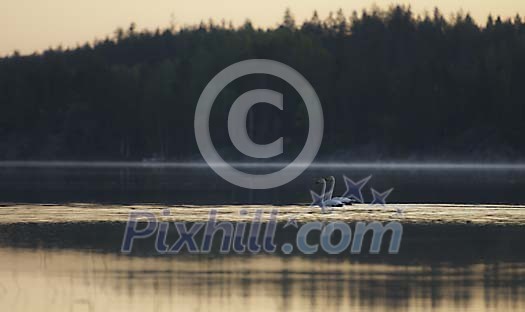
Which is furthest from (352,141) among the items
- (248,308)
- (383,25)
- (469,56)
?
(248,308)

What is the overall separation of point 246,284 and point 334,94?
393ft

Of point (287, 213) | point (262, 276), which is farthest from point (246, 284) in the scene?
point (287, 213)

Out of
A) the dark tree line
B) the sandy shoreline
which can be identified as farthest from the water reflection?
the dark tree line

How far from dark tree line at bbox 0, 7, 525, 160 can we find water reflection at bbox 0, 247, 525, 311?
312ft

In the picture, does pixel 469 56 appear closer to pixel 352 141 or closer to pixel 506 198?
pixel 352 141

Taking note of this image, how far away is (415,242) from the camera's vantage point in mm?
32562

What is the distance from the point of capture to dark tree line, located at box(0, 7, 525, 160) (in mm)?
129125

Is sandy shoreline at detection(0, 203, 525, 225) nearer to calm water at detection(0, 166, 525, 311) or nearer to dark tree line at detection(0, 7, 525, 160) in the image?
calm water at detection(0, 166, 525, 311)

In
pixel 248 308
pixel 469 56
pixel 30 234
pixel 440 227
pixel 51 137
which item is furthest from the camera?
pixel 51 137

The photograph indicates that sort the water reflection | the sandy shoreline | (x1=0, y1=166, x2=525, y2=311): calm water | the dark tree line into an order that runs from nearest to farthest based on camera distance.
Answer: the water reflection
(x1=0, y1=166, x2=525, y2=311): calm water
the sandy shoreline
the dark tree line

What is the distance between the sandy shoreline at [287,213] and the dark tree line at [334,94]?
75.9 meters

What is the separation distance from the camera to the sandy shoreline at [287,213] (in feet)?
133

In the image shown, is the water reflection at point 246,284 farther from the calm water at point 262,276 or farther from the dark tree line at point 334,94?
the dark tree line at point 334,94

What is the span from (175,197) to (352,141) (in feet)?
265
